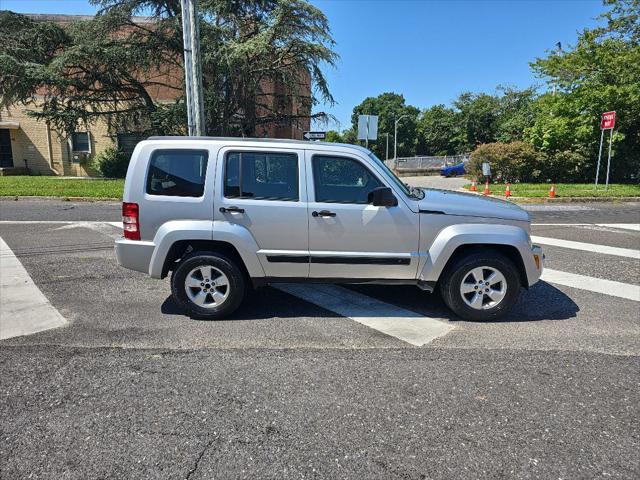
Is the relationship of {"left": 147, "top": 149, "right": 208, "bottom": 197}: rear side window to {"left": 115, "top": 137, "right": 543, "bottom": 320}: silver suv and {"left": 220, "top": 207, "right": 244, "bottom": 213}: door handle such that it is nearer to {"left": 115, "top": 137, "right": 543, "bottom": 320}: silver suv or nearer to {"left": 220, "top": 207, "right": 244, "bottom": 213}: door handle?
{"left": 115, "top": 137, "right": 543, "bottom": 320}: silver suv

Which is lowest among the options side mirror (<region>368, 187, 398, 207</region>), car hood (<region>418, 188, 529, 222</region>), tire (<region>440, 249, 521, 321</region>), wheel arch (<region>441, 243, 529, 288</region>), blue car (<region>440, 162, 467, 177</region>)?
tire (<region>440, 249, 521, 321</region>)

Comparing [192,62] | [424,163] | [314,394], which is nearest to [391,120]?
[424,163]

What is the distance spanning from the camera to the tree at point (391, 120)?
7906 cm

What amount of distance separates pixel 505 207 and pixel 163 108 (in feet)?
71.1

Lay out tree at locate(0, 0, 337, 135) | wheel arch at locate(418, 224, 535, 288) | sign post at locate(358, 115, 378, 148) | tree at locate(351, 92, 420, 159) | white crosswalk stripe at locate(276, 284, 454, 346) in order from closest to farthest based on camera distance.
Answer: white crosswalk stripe at locate(276, 284, 454, 346)
wheel arch at locate(418, 224, 535, 288)
sign post at locate(358, 115, 378, 148)
tree at locate(0, 0, 337, 135)
tree at locate(351, 92, 420, 159)

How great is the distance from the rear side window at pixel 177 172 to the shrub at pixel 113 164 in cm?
2439

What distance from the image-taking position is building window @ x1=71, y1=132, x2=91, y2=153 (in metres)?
28.1

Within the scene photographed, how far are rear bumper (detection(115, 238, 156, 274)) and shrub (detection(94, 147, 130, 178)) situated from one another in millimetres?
24308

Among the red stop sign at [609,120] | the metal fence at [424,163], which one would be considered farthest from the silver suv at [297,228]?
the metal fence at [424,163]

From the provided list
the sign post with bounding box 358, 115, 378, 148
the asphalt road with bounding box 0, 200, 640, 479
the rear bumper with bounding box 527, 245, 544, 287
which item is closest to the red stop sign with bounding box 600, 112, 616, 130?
the sign post with bounding box 358, 115, 378, 148

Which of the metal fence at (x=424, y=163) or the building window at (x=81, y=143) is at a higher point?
the building window at (x=81, y=143)

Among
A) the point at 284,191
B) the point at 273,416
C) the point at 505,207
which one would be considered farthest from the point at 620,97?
the point at 273,416

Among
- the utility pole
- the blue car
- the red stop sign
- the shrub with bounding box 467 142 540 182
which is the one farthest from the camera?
the blue car

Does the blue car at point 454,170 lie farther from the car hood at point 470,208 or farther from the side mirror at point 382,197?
the side mirror at point 382,197
